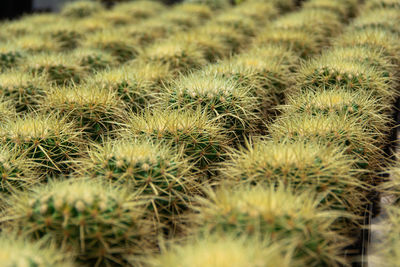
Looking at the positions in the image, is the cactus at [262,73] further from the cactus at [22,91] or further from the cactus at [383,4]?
the cactus at [383,4]

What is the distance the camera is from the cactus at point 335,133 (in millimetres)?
2566

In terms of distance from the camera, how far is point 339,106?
2.88m

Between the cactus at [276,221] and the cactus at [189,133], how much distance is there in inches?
32.0

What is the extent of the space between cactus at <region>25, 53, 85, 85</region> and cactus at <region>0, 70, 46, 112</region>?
0.33 meters

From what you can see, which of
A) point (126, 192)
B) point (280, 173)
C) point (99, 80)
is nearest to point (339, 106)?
point (280, 173)

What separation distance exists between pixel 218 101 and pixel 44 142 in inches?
47.0

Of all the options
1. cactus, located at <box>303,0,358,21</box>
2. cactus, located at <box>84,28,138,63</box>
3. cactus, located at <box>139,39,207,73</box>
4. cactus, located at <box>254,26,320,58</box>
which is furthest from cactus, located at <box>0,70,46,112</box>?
cactus, located at <box>303,0,358,21</box>

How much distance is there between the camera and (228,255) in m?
1.48

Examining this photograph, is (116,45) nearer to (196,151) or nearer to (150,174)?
(196,151)

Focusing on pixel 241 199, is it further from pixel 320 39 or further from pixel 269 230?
pixel 320 39

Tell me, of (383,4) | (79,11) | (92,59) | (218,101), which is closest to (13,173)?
(218,101)

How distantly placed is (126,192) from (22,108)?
6.16 feet

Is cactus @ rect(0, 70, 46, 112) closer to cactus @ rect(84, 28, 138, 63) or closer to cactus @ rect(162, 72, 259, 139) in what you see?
cactus @ rect(162, 72, 259, 139)

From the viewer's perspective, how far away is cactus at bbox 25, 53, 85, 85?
4031mm
